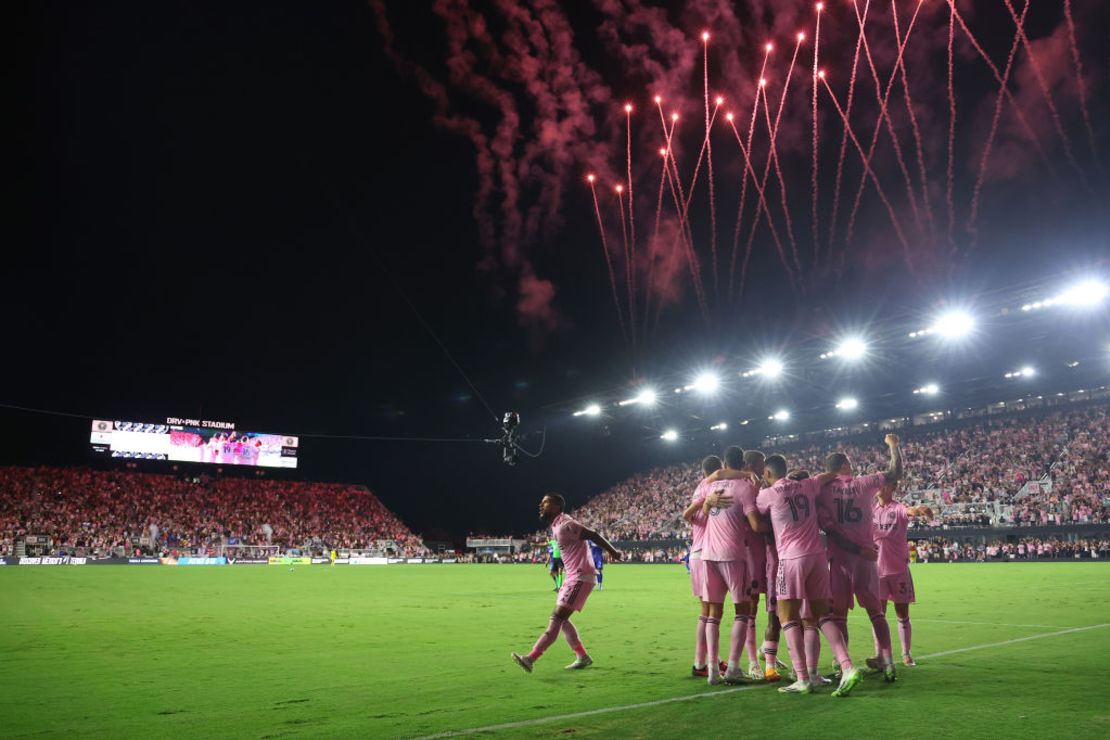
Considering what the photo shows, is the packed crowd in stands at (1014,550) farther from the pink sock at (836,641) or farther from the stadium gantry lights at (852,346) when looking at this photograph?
the pink sock at (836,641)

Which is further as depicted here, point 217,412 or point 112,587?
point 217,412

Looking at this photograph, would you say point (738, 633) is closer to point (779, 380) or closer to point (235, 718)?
point (235, 718)

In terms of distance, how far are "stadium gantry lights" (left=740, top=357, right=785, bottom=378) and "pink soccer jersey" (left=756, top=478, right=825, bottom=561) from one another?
36.8 meters

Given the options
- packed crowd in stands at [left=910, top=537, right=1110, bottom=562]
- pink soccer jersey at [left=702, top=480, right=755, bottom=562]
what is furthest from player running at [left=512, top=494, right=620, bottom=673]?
packed crowd in stands at [left=910, top=537, right=1110, bottom=562]

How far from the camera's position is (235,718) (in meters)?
6.40

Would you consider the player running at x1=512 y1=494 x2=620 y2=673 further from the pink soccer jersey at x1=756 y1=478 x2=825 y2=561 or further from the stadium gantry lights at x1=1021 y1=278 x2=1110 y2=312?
the stadium gantry lights at x1=1021 y1=278 x2=1110 y2=312

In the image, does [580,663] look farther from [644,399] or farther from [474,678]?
[644,399]

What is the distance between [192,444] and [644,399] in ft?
123

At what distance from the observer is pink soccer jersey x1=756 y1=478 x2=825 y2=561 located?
7242 millimetres

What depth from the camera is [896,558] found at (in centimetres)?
904

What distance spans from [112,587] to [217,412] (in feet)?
134

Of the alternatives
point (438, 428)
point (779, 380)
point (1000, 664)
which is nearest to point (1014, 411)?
point (779, 380)

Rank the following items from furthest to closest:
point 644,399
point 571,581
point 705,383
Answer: point 644,399
point 705,383
point 571,581

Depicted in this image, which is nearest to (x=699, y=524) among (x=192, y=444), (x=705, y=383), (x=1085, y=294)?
(x=1085, y=294)
